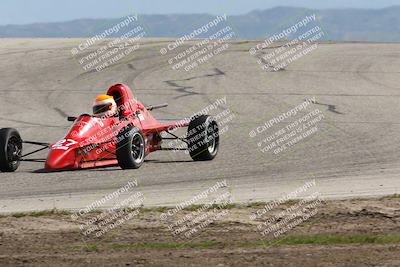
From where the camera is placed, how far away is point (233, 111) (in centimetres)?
2541

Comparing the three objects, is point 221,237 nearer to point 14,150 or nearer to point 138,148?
point 138,148

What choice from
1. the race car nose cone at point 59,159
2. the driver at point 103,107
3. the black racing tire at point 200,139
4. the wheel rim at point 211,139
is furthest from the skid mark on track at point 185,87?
the race car nose cone at point 59,159

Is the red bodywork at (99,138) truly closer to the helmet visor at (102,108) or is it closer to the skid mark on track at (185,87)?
the helmet visor at (102,108)

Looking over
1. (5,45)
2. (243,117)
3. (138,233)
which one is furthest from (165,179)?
(5,45)

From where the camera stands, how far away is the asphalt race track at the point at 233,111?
13609 millimetres

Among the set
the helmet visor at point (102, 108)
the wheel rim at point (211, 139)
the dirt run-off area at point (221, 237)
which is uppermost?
the helmet visor at point (102, 108)

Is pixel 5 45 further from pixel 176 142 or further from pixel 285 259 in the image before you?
pixel 285 259

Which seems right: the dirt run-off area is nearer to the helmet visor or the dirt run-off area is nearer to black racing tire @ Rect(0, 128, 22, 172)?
black racing tire @ Rect(0, 128, 22, 172)

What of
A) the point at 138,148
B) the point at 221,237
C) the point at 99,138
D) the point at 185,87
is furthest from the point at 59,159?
the point at 185,87

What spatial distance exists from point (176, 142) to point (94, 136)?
15.0 feet

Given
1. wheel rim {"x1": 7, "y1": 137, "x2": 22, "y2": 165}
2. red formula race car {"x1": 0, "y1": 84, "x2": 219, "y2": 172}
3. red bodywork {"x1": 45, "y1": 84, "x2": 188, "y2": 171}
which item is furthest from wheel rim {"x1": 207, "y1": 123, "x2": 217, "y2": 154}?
wheel rim {"x1": 7, "y1": 137, "x2": 22, "y2": 165}

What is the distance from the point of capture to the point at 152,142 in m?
17.3

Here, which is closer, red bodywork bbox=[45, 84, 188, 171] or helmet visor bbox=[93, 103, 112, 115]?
red bodywork bbox=[45, 84, 188, 171]

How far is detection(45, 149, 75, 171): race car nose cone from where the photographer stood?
1516 cm
